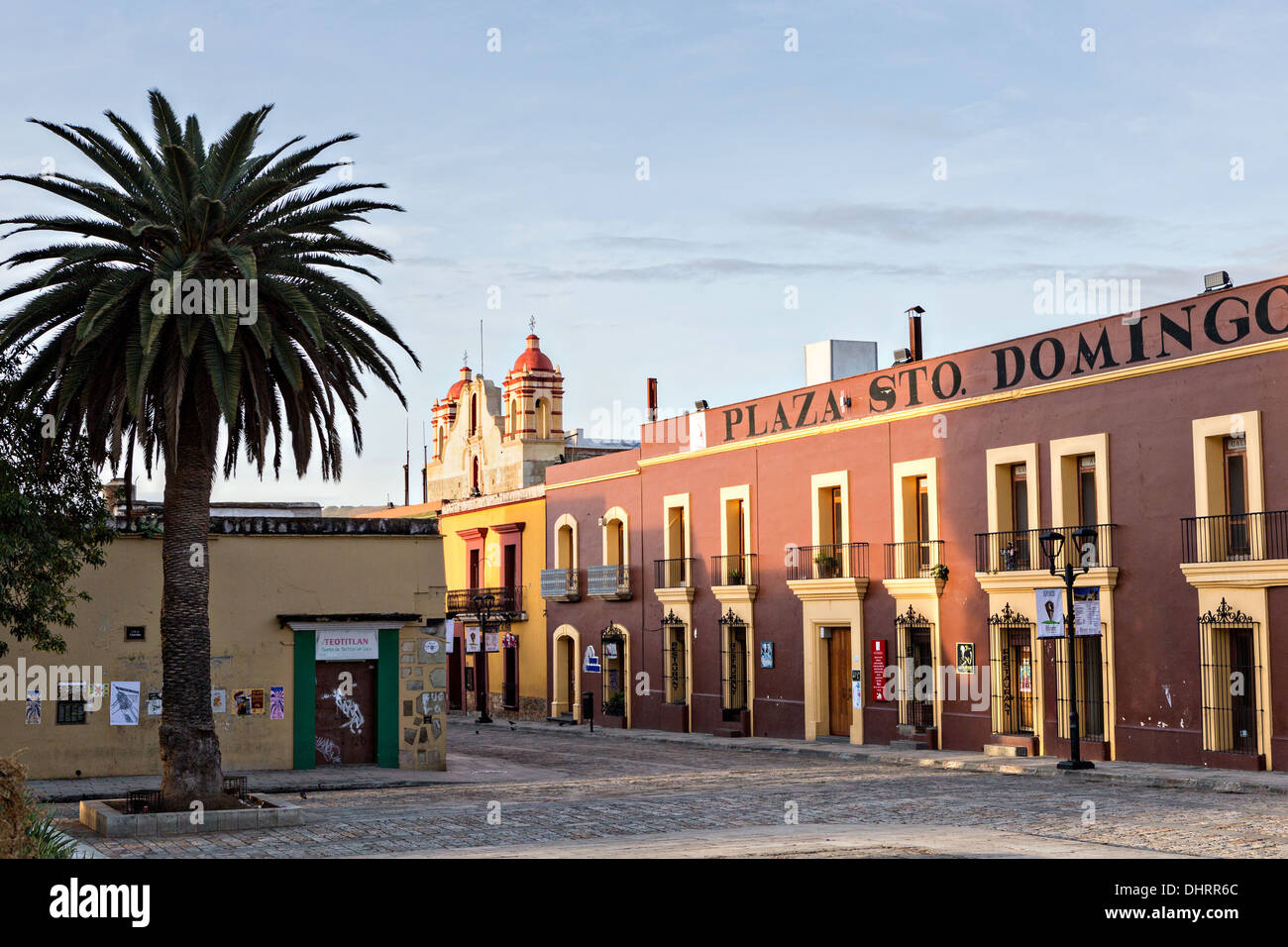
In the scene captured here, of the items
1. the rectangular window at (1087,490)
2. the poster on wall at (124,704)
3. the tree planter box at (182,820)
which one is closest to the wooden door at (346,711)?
the poster on wall at (124,704)

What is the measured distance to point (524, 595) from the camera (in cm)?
4703

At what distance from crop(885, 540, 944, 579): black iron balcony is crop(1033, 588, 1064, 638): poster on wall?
3.71m

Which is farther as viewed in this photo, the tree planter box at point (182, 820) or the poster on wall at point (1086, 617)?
the poster on wall at point (1086, 617)

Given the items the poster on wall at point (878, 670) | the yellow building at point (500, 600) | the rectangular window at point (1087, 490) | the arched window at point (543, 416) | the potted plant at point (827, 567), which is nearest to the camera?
the rectangular window at point (1087, 490)

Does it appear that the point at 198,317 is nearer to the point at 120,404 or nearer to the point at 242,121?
the point at 120,404

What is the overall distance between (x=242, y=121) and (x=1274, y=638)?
17.7m

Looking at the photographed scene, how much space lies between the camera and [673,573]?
128ft

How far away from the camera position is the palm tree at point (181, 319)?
680 inches

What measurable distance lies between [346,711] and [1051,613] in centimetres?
1298

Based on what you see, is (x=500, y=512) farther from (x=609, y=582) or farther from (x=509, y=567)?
(x=609, y=582)

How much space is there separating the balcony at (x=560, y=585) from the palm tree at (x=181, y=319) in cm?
2482

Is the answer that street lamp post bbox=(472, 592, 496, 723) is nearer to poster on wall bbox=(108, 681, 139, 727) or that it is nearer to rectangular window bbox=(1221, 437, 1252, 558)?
poster on wall bbox=(108, 681, 139, 727)

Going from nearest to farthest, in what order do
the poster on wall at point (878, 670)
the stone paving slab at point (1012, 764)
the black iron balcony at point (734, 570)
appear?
the stone paving slab at point (1012, 764), the poster on wall at point (878, 670), the black iron balcony at point (734, 570)
